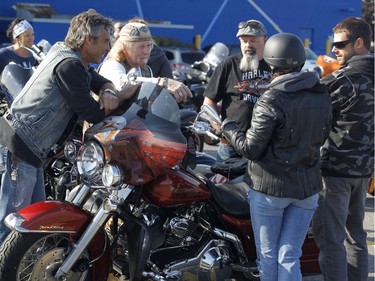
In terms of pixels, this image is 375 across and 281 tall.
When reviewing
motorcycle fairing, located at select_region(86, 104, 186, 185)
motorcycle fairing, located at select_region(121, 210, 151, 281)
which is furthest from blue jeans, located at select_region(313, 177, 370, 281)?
motorcycle fairing, located at select_region(121, 210, 151, 281)

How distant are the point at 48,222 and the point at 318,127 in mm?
1646

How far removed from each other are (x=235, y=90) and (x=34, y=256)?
2.39 metres

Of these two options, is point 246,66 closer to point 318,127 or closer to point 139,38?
point 139,38

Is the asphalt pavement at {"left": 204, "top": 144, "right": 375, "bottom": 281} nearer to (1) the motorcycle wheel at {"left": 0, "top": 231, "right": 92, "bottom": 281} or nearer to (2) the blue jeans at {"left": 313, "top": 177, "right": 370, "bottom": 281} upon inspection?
(2) the blue jeans at {"left": 313, "top": 177, "right": 370, "bottom": 281}

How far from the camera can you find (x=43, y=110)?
3777mm

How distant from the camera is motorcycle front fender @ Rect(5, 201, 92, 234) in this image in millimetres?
3584

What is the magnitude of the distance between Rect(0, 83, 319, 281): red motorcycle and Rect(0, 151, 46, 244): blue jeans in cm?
29

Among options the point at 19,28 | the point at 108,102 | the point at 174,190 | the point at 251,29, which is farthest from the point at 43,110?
the point at 19,28

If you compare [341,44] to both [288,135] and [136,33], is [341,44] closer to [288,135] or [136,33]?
[288,135]

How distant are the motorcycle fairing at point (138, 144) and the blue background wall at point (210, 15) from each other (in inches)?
864

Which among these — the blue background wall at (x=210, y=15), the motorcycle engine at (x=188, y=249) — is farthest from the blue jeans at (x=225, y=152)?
the blue background wall at (x=210, y=15)

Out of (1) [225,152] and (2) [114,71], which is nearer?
(2) [114,71]

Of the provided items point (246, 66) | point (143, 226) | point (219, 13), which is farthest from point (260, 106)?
point (219, 13)

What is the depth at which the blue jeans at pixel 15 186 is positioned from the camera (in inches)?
156
